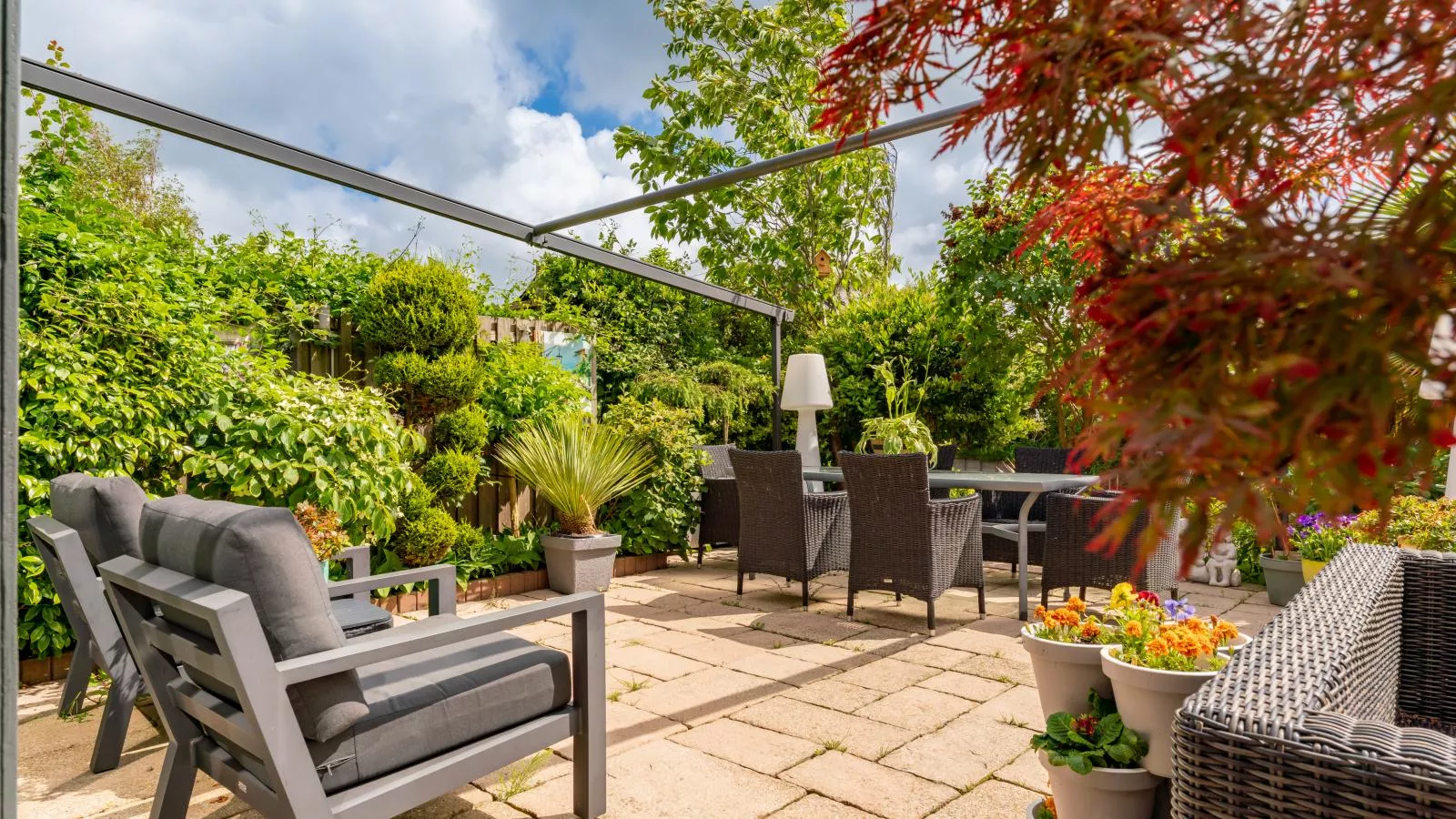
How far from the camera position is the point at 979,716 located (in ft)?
10.1

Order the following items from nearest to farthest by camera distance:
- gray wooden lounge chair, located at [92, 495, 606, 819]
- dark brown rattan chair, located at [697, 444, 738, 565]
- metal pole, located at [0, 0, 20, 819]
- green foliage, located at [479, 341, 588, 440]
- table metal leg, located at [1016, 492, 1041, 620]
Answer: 1. metal pole, located at [0, 0, 20, 819]
2. gray wooden lounge chair, located at [92, 495, 606, 819]
3. table metal leg, located at [1016, 492, 1041, 620]
4. green foliage, located at [479, 341, 588, 440]
5. dark brown rattan chair, located at [697, 444, 738, 565]

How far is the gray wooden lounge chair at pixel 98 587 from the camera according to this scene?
7.46ft

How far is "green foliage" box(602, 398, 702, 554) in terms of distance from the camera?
5.77 metres

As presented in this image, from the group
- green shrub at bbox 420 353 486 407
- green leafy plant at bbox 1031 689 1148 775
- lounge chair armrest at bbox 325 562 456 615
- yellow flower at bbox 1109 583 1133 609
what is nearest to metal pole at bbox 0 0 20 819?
lounge chair armrest at bbox 325 562 456 615

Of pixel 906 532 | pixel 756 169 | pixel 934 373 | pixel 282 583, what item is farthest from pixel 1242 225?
pixel 934 373

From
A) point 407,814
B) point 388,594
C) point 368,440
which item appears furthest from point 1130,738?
point 388,594

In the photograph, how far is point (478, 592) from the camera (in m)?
4.99

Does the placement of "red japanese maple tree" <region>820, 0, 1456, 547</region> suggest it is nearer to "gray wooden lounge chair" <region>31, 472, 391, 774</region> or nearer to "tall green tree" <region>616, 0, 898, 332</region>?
"gray wooden lounge chair" <region>31, 472, 391, 774</region>

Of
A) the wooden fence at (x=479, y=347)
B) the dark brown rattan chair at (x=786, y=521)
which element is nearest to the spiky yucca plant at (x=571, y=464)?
the wooden fence at (x=479, y=347)

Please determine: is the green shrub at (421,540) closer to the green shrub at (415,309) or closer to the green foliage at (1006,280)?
the green shrub at (415,309)

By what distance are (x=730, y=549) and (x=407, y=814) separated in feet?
16.2

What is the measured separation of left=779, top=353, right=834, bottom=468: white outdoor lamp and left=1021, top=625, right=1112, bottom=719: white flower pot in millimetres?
4249

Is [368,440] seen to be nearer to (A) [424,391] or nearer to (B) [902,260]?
(A) [424,391]

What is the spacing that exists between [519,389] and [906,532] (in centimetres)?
266
